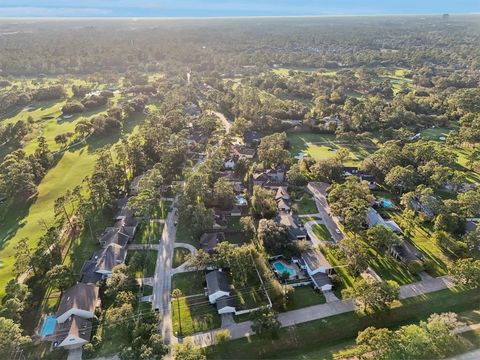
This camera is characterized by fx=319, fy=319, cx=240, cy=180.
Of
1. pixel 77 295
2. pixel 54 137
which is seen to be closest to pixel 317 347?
pixel 77 295

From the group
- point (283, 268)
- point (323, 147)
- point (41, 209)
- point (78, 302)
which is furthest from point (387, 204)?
point (41, 209)

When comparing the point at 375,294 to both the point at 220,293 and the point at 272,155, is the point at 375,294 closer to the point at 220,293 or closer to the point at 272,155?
the point at 220,293

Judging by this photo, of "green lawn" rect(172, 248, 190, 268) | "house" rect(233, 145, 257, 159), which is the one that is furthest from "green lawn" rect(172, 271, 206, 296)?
"house" rect(233, 145, 257, 159)

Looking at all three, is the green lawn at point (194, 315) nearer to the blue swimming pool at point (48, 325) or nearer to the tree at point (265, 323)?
the tree at point (265, 323)

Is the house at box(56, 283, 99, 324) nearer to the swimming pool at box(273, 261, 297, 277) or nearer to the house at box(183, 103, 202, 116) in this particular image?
the swimming pool at box(273, 261, 297, 277)

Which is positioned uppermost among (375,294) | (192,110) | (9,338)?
(375,294)

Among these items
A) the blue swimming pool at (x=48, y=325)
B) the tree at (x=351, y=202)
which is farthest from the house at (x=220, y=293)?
the tree at (x=351, y=202)
